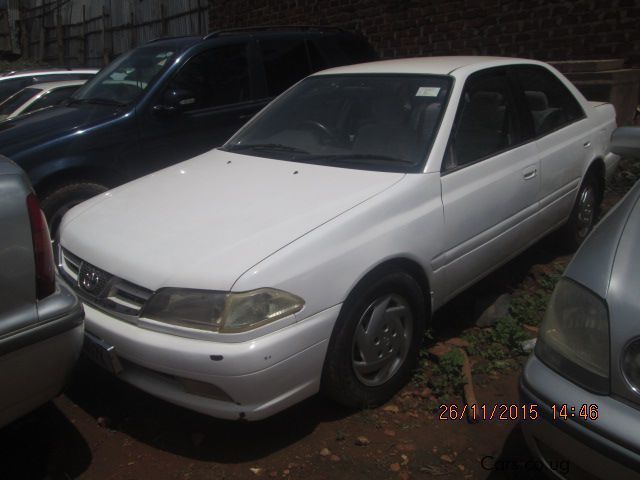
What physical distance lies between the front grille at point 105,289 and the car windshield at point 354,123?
129 cm

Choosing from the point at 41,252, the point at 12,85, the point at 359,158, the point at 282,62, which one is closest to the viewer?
the point at 41,252

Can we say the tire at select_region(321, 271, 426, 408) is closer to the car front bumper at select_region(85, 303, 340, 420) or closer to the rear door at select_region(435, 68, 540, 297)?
the car front bumper at select_region(85, 303, 340, 420)

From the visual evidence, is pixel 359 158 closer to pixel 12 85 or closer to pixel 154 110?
pixel 154 110

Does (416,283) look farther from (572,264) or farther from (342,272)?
(572,264)

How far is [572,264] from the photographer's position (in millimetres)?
2197

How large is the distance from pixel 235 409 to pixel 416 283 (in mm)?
1104

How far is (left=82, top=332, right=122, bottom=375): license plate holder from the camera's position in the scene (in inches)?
103

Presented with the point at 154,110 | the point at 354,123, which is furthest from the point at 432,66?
the point at 154,110

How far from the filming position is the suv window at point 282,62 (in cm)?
564

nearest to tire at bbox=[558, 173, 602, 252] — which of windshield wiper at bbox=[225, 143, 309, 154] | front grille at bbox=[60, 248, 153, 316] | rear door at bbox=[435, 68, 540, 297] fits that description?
rear door at bbox=[435, 68, 540, 297]

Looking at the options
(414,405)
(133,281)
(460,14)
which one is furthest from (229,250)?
(460,14)

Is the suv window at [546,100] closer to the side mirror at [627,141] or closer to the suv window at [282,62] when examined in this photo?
the side mirror at [627,141]

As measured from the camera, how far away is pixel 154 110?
16.0 ft

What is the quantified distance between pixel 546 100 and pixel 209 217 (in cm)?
271
